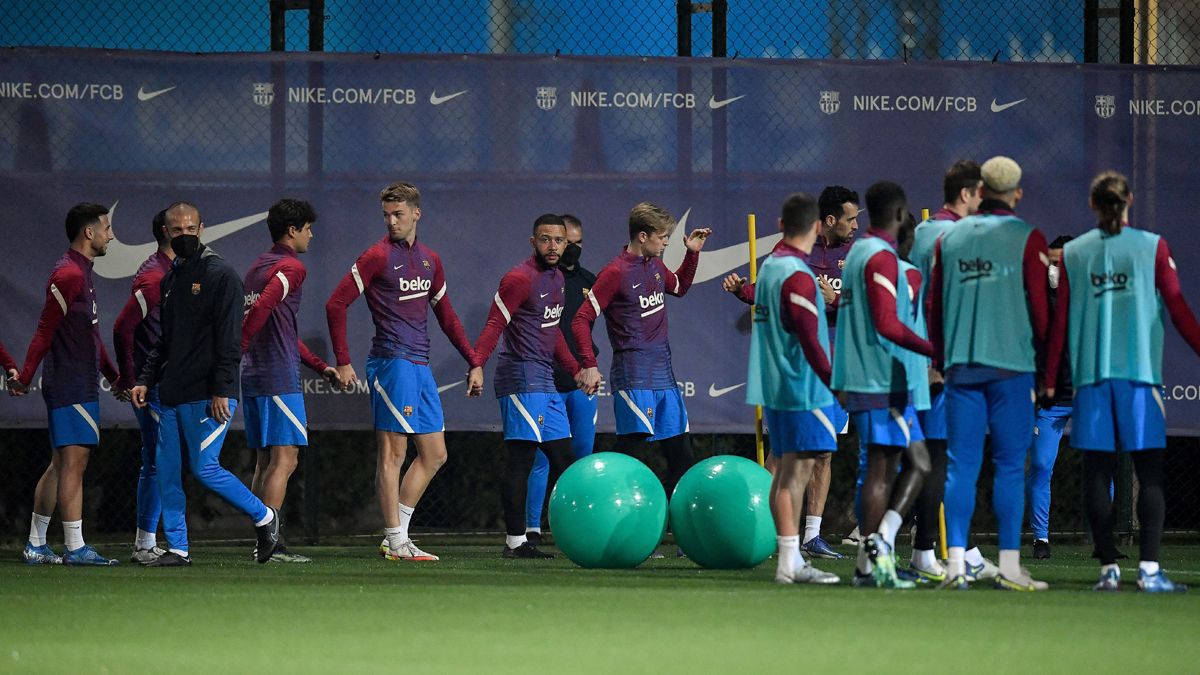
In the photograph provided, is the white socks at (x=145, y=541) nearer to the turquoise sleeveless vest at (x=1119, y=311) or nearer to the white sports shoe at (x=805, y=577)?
the white sports shoe at (x=805, y=577)

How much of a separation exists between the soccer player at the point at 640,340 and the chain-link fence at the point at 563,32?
126 centimetres

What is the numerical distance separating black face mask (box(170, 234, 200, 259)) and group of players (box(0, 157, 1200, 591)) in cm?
2

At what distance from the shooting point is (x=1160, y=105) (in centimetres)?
1228

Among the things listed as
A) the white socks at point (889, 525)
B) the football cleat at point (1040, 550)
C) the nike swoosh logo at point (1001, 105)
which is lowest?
the football cleat at point (1040, 550)

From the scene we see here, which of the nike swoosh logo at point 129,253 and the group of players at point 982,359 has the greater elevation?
the nike swoosh logo at point 129,253

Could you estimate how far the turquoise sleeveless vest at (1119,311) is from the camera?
788 cm

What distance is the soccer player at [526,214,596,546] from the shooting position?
1166cm

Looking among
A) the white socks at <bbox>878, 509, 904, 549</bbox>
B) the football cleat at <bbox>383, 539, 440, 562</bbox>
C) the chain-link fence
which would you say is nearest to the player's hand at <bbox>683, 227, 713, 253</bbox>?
the chain-link fence

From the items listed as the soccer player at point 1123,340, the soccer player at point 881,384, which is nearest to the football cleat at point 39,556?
the soccer player at point 881,384

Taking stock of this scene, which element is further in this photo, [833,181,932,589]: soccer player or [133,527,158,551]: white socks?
[133,527,158,551]: white socks

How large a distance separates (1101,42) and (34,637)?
31.1 feet

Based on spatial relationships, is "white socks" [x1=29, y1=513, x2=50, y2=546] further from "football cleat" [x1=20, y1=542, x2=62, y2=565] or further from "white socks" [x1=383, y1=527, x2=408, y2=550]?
"white socks" [x1=383, y1=527, x2=408, y2=550]

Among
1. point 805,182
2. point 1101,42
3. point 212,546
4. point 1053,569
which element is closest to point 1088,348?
point 1053,569

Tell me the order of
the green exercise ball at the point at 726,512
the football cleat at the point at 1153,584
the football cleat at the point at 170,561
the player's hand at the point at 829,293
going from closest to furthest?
the football cleat at the point at 1153,584 < the green exercise ball at the point at 726,512 < the football cleat at the point at 170,561 < the player's hand at the point at 829,293
